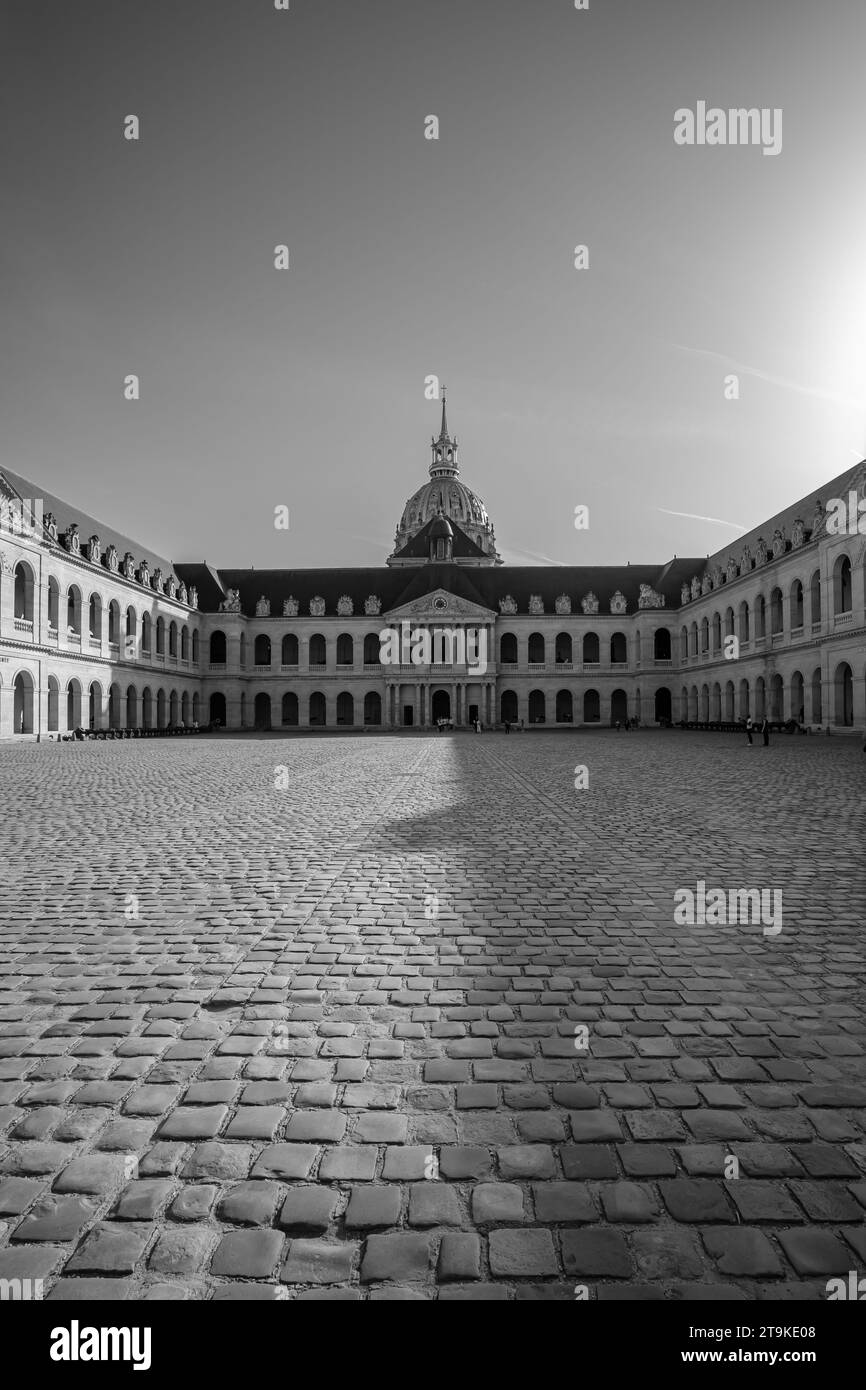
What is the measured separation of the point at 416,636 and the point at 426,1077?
232 ft

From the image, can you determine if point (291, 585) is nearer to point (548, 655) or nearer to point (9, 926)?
point (548, 655)

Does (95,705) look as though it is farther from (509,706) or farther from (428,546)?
(428,546)

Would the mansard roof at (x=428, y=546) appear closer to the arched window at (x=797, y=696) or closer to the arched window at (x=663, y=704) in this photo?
the arched window at (x=663, y=704)

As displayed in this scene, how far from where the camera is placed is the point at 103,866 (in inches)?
344

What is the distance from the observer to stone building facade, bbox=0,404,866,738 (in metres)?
50.3

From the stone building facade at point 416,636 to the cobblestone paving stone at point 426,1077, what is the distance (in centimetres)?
4474

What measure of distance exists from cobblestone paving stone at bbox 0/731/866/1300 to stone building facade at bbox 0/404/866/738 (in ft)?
147

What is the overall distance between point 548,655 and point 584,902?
229 feet

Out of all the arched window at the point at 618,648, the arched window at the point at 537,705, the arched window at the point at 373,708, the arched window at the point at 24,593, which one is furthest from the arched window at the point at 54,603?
the arched window at the point at 618,648

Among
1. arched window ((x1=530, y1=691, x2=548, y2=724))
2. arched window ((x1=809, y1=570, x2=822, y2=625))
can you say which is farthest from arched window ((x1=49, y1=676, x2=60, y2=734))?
arched window ((x1=809, y1=570, x2=822, y2=625))

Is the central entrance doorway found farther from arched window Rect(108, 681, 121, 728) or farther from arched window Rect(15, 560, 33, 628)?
arched window Rect(15, 560, 33, 628)

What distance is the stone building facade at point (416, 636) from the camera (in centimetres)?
5034

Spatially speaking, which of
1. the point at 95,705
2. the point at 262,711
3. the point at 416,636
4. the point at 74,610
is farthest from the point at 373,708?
the point at 74,610

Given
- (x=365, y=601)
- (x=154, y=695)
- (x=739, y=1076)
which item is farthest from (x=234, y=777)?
(x=365, y=601)
